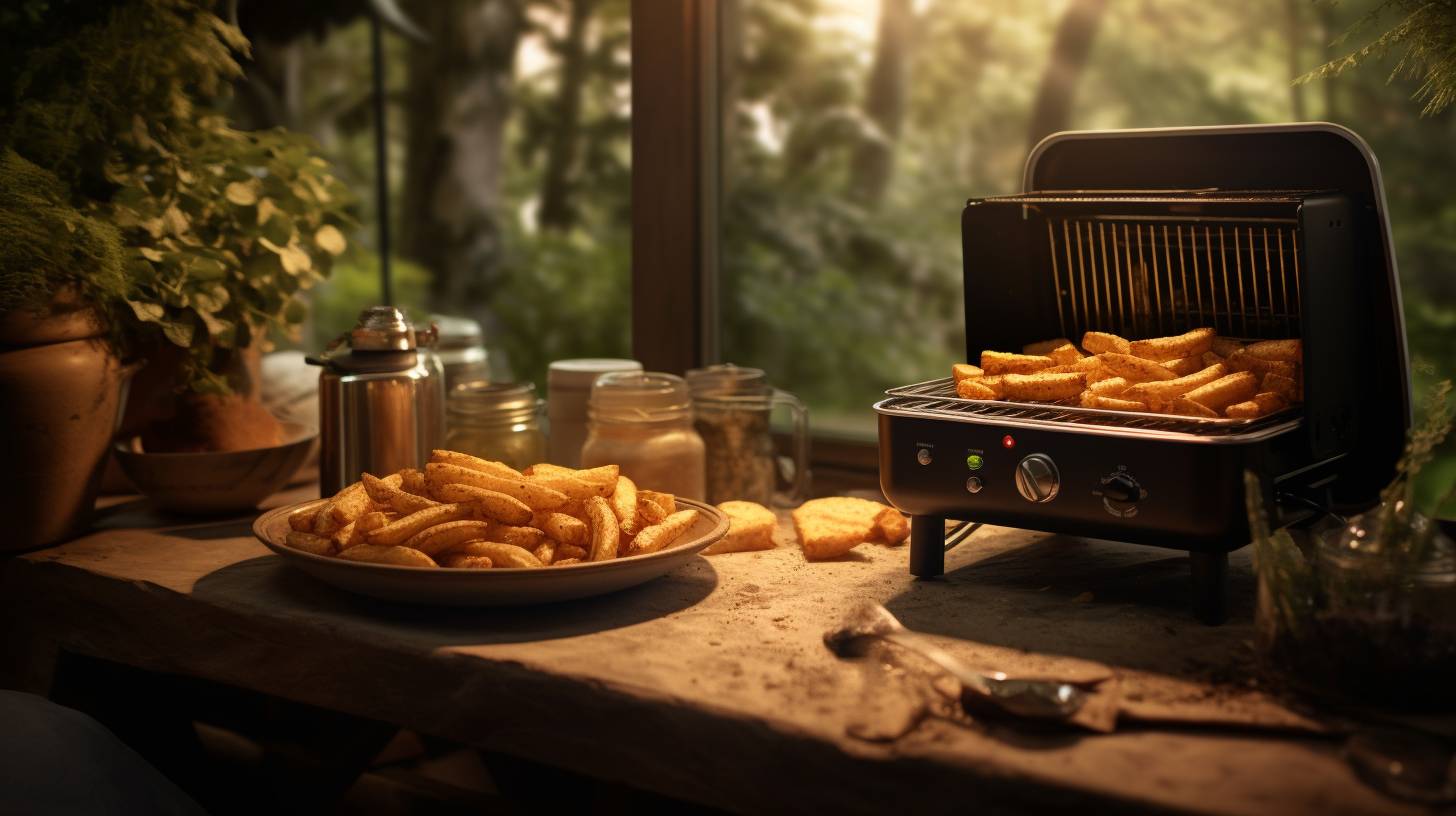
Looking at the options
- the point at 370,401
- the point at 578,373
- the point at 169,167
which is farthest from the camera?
the point at 578,373

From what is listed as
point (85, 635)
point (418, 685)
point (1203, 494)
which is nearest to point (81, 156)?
point (85, 635)

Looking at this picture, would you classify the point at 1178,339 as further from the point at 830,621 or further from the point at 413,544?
the point at 413,544

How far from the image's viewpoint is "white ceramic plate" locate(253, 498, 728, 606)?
150 cm

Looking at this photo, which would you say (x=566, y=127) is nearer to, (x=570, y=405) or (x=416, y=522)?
(x=570, y=405)

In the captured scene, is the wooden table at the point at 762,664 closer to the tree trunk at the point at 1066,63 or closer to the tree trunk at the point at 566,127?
the tree trunk at the point at 1066,63

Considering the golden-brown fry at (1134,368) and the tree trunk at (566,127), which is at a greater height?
the tree trunk at (566,127)

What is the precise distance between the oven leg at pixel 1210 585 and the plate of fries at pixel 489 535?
54 cm

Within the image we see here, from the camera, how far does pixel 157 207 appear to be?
205 centimetres

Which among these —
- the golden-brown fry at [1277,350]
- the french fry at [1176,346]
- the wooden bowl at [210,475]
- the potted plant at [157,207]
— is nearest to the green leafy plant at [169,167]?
the potted plant at [157,207]

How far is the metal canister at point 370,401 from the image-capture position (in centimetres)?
196

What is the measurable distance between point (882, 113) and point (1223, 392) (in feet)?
14.9

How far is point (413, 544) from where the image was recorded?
157 centimetres

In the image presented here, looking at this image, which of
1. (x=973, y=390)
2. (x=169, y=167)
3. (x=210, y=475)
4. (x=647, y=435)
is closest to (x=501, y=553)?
(x=647, y=435)

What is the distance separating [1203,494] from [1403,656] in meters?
0.24
